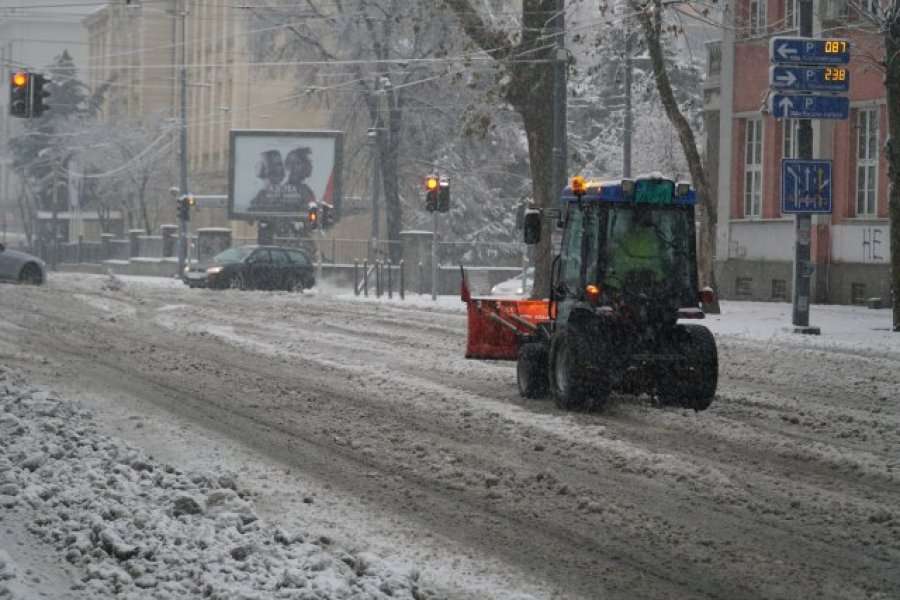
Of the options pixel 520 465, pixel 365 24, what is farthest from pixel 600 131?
pixel 520 465

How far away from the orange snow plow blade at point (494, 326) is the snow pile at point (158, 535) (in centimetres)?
643

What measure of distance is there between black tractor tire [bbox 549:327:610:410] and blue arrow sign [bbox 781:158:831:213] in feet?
40.3

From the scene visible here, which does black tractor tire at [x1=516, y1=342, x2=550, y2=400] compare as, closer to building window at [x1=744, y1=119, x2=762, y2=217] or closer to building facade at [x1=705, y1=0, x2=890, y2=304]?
building facade at [x1=705, y1=0, x2=890, y2=304]

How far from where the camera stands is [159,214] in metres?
92.1

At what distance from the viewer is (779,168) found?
3719 centimetres

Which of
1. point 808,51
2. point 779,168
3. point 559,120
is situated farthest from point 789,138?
point 808,51

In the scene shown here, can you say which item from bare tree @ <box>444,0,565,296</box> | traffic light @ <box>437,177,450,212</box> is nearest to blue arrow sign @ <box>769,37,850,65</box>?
bare tree @ <box>444,0,565,296</box>

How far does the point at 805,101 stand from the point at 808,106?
10 centimetres

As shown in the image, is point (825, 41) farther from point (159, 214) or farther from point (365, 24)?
point (159, 214)

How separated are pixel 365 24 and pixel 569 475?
45700 mm

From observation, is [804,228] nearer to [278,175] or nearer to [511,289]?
[511,289]

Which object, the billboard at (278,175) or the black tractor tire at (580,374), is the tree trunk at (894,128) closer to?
the black tractor tire at (580,374)

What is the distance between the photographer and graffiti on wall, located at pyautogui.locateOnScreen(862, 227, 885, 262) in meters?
33.6

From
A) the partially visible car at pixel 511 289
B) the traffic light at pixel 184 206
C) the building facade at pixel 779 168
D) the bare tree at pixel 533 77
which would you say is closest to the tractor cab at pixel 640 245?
the building facade at pixel 779 168
